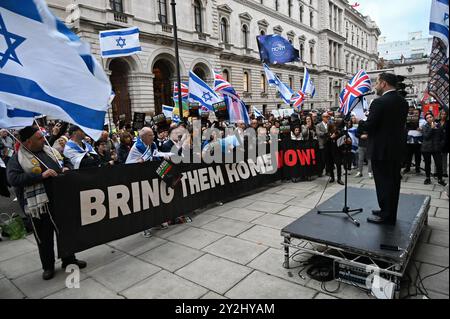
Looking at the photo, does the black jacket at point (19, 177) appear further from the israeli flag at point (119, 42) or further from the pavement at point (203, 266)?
the israeli flag at point (119, 42)

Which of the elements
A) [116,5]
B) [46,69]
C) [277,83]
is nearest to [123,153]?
[46,69]

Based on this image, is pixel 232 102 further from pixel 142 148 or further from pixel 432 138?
pixel 432 138

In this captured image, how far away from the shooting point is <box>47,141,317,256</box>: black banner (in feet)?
12.9

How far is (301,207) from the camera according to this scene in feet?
20.5

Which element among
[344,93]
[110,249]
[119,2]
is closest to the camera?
[110,249]

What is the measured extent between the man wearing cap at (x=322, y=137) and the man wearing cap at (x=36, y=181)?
7361mm

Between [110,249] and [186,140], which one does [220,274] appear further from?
[186,140]

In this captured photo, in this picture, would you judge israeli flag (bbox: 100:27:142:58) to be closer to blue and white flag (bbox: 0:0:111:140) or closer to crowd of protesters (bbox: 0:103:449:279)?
crowd of protesters (bbox: 0:103:449:279)

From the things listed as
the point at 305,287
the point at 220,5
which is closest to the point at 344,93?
the point at 305,287

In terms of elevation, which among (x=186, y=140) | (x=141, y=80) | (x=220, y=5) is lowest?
(x=186, y=140)

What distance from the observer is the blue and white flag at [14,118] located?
3432 mm

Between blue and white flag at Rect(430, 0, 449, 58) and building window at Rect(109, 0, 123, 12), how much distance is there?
22706 millimetres

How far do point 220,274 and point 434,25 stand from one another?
4.18 m

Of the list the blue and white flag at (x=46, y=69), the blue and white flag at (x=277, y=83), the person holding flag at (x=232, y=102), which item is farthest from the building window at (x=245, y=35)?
the blue and white flag at (x=46, y=69)
